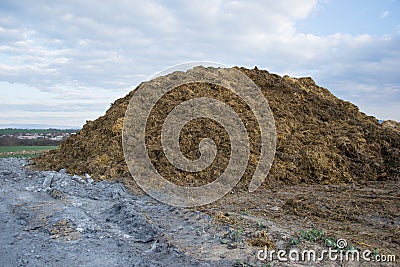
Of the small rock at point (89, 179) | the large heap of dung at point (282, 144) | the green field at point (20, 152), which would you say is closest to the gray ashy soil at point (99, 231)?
the small rock at point (89, 179)

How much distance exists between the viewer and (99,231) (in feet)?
16.4

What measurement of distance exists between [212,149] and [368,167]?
408 centimetres

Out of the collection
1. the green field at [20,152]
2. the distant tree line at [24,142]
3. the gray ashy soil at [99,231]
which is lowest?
the gray ashy soil at [99,231]

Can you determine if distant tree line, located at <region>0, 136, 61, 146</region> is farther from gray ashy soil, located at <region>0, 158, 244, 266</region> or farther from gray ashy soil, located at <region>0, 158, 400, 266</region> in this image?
gray ashy soil, located at <region>0, 158, 244, 266</region>

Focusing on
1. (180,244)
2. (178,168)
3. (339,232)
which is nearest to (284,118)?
(178,168)

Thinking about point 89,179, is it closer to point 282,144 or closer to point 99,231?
point 99,231

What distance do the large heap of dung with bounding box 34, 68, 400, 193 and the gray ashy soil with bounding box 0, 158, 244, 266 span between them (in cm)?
196

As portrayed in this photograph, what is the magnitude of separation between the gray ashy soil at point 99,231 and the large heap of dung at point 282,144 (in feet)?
6.45

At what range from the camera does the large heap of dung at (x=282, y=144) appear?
9.17 meters

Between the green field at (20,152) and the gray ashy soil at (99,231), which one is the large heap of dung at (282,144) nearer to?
the gray ashy soil at (99,231)

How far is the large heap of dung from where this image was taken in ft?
30.1

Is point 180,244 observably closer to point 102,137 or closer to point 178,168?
point 178,168

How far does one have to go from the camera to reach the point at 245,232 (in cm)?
479

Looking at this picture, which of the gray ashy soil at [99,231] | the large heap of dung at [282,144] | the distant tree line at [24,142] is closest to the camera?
the gray ashy soil at [99,231]
